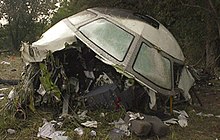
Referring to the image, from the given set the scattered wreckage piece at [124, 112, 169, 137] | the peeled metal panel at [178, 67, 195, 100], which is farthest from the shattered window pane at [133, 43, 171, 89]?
the scattered wreckage piece at [124, 112, 169, 137]

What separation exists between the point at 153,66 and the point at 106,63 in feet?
2.61

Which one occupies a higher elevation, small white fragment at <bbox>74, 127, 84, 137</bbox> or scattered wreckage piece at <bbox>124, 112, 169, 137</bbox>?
scattered wreckage piece at <bbox>124, 112, 169, 137</bbox>

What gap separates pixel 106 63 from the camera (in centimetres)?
563

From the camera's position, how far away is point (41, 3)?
57.0 feet

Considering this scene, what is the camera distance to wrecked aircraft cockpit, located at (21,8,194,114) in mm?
5785

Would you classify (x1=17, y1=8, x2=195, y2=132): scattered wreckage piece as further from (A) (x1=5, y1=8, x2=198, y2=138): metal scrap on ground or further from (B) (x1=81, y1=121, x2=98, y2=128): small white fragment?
(B) (x1=81, y1=121, x2=98, y2=128): small white fragment

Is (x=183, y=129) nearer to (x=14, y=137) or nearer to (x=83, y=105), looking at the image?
(x=83, y=105)

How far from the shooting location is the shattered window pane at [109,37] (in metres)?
5.87

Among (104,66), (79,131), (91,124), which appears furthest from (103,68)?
(79,131)

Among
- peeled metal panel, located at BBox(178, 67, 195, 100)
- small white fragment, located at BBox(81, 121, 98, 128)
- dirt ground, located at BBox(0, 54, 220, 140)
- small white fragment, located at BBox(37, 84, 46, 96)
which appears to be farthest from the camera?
peeled metal panel, located at BBox(178, 67, 195, 100)

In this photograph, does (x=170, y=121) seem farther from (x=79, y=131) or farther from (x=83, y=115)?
(x=79, y=131)

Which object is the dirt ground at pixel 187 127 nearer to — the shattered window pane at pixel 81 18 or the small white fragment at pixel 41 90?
the small white fragment at pixel 41 90

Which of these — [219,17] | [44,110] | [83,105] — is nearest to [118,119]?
[83,105]

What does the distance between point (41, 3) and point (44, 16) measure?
0.69 m
